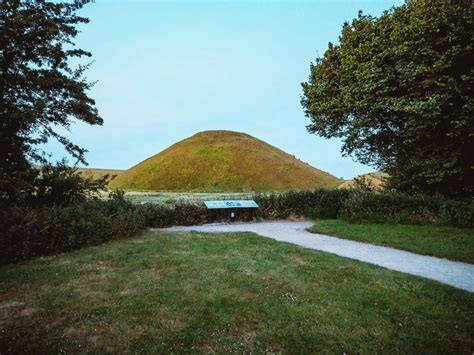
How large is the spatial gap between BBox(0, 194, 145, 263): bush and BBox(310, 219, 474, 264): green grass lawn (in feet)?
27.9

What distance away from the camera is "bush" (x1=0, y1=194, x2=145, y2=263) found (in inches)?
369

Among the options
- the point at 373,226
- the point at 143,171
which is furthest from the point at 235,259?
the point at 143,171

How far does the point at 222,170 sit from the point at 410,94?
141 ft

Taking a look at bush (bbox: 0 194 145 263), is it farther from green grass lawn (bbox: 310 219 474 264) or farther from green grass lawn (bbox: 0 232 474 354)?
green grass lawn (bbox: 310 219 474 264)

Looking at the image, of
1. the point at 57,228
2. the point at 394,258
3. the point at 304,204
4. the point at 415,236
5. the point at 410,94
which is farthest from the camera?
the point at 304,204

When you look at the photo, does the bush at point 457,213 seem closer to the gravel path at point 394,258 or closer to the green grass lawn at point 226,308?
the gravel path at point 394,258

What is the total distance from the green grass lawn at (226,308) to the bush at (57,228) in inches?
35.5

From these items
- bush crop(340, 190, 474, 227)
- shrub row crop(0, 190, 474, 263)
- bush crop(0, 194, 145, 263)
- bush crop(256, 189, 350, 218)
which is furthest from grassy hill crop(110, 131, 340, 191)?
bush crop(0, 194, 145, 263)

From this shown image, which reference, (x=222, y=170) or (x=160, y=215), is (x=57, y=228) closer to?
(x=160, y=215)

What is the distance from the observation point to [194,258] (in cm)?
927

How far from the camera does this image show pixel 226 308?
588 cm

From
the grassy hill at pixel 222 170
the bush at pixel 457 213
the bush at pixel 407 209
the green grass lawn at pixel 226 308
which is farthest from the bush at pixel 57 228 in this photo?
the grassy hill at pixel 222 170

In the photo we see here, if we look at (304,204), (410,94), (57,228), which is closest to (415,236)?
(410,94)

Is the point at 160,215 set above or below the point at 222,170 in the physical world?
below
